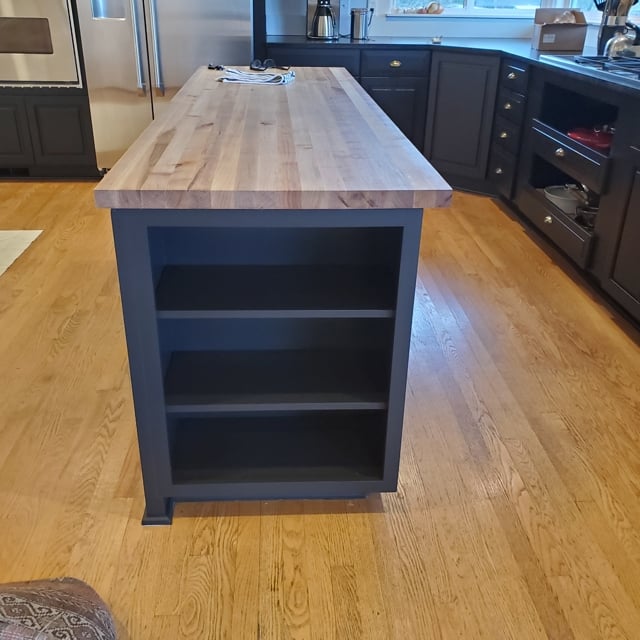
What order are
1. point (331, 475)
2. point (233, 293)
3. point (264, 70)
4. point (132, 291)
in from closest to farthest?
1. point (132, 291)
2. point (233, 293)
3. point (331, 475)
4. point (264, 70)

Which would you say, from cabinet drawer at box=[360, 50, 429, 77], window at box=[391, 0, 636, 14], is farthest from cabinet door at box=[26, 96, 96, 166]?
window at box=[391, 0, 636, 14]

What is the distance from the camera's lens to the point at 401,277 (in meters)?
1.39

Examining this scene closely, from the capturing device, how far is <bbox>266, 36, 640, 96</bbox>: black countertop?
8.77 ft

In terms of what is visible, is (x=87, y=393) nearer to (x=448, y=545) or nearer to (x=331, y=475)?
(x=331, y=475)

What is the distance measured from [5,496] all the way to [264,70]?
2.00 m

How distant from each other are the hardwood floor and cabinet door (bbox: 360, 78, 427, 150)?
2061mm

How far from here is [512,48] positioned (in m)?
3.99

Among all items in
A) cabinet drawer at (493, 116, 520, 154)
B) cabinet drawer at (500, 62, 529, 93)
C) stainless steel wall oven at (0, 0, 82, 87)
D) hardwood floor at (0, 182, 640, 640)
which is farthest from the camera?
stainless steel wall oven at (0, 0, 82, 87)

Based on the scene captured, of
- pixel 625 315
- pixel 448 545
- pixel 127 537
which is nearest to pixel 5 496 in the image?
pixel 127 537

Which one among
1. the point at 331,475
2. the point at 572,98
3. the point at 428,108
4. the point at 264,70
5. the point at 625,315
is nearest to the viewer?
the point at 331,475

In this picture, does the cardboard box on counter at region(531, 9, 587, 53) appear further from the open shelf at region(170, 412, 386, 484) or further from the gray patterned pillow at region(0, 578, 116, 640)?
the gray patterned pillow at region(0, 578, 116, 640)

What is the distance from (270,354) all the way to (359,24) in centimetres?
341

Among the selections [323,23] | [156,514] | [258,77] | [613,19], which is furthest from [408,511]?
[323,23]

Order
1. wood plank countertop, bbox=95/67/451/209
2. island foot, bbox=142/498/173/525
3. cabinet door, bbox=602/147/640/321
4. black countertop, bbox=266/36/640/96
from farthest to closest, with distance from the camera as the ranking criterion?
black countertop, bbox=266/36/640/96 → cabinet door, bbox=602/147/640/321 → island foot, bbox=142/498/173/525 → wood plank countertop, bbox=95/67/451/209
